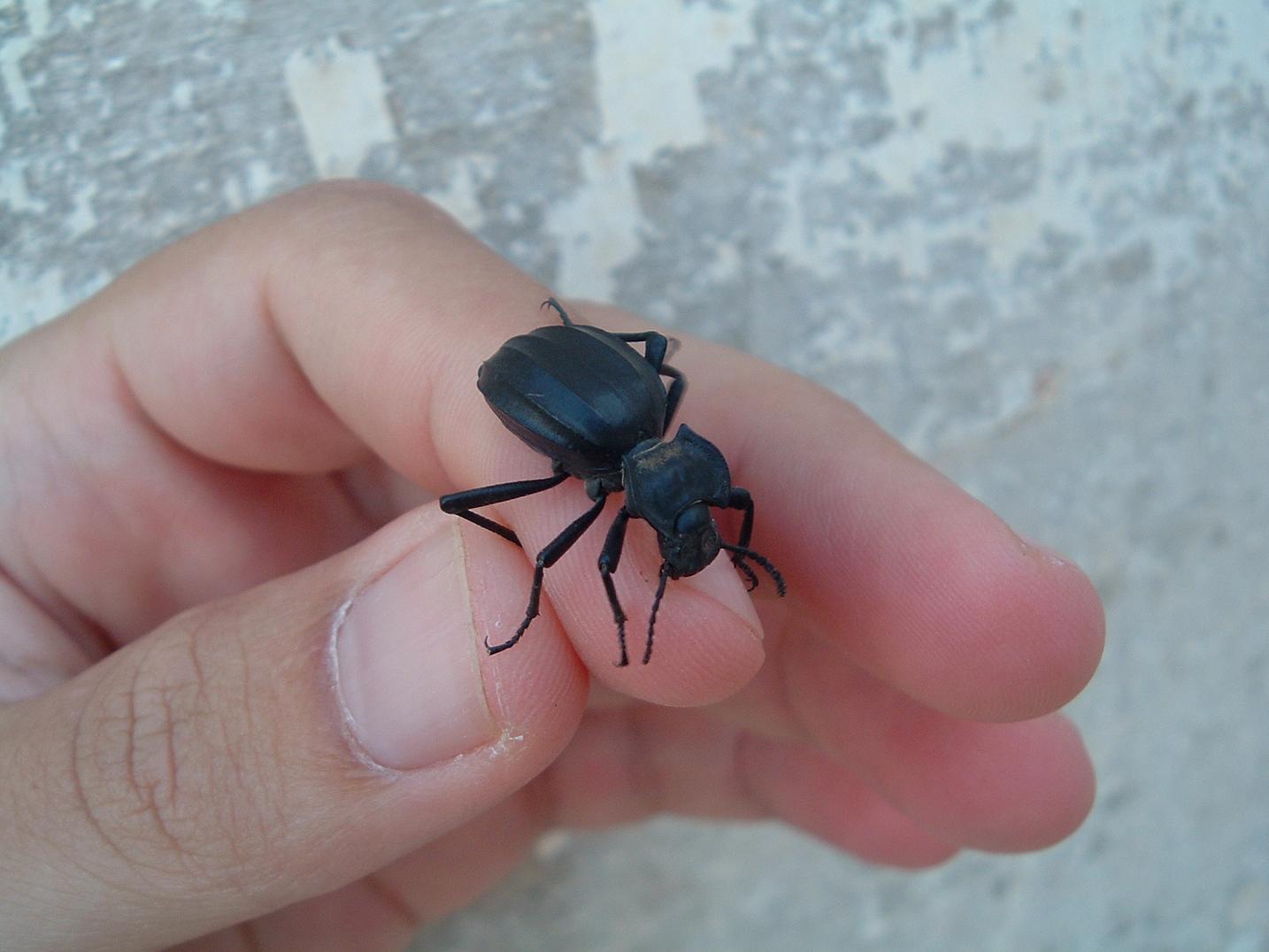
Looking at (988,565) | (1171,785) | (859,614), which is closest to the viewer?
(988,565)

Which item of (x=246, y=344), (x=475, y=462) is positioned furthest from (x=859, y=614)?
(x=246, y=344)

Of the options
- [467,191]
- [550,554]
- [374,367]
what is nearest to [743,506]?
[550,554]

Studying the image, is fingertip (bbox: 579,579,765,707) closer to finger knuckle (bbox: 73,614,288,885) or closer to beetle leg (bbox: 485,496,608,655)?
beetle leg (bbox: 485,496,608,655)

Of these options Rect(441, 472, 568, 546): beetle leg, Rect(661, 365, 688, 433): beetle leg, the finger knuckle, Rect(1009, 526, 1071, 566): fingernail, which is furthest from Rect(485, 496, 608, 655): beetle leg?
Rect(1009, 526, 1071, 566): fingernail

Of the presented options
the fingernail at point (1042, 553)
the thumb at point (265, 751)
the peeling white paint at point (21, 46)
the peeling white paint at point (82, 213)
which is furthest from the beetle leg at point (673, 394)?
the peeling white paint at point (21, 46)

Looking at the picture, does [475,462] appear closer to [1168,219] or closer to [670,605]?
[670,605]

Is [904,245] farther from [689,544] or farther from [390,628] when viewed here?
[390,628]
